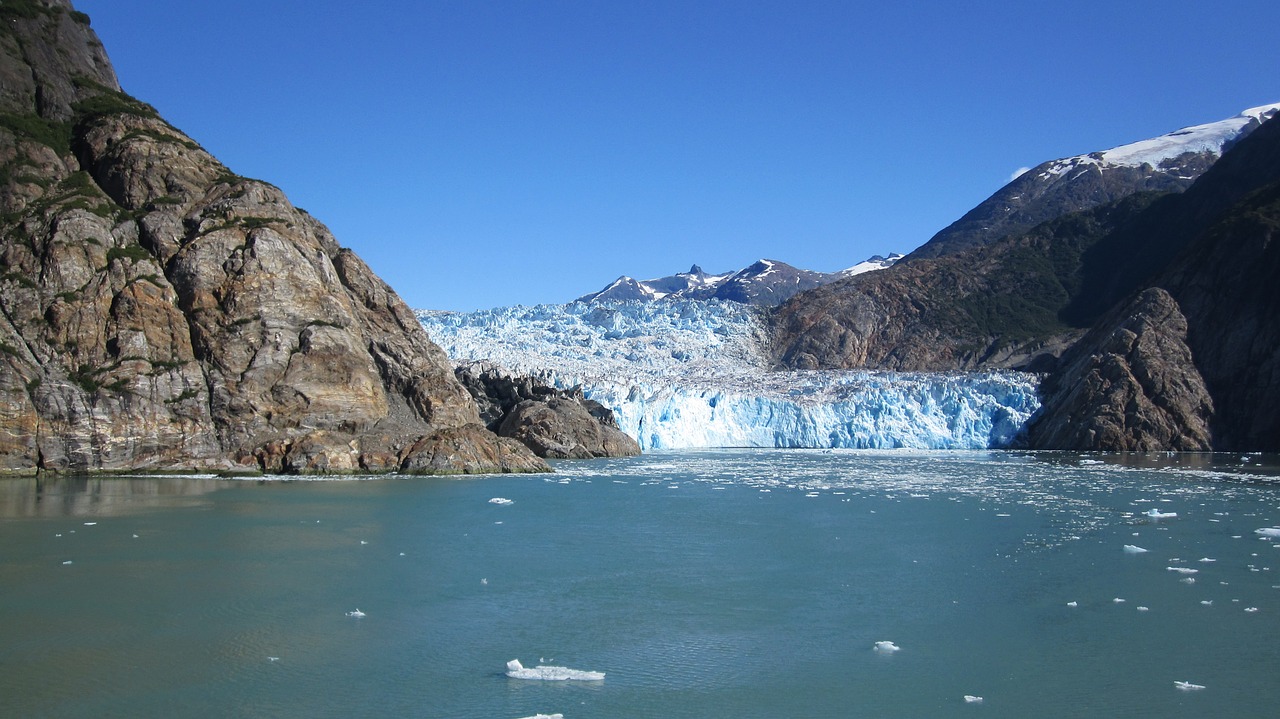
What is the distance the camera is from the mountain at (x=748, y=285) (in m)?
146

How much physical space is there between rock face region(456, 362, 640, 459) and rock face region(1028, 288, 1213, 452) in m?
20.4

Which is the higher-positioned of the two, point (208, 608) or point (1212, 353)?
point (1212, 353)

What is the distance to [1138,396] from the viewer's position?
46031mm

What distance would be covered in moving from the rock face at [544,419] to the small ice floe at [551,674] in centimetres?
3079

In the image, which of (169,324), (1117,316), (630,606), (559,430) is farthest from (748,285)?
(630,606)

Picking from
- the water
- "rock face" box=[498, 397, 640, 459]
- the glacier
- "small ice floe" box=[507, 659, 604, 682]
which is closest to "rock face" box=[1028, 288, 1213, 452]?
the glacier

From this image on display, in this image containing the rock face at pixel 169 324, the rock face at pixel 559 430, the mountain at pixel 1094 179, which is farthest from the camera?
the mountain at pixel 1094 179

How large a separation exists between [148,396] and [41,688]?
A: 69.1 feet

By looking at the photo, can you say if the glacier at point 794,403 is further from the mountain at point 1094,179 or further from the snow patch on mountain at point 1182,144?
the snow patch on mountain at point 1182,144

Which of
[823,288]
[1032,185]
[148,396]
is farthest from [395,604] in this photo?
[1032,185]

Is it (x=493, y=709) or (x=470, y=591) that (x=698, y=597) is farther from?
(x=493, y=709)

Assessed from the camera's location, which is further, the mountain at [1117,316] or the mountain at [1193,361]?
the mountain at [1117,316]

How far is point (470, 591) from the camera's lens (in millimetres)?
13586

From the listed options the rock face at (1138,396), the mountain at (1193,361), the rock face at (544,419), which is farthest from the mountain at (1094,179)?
the rock face at (544,419)
